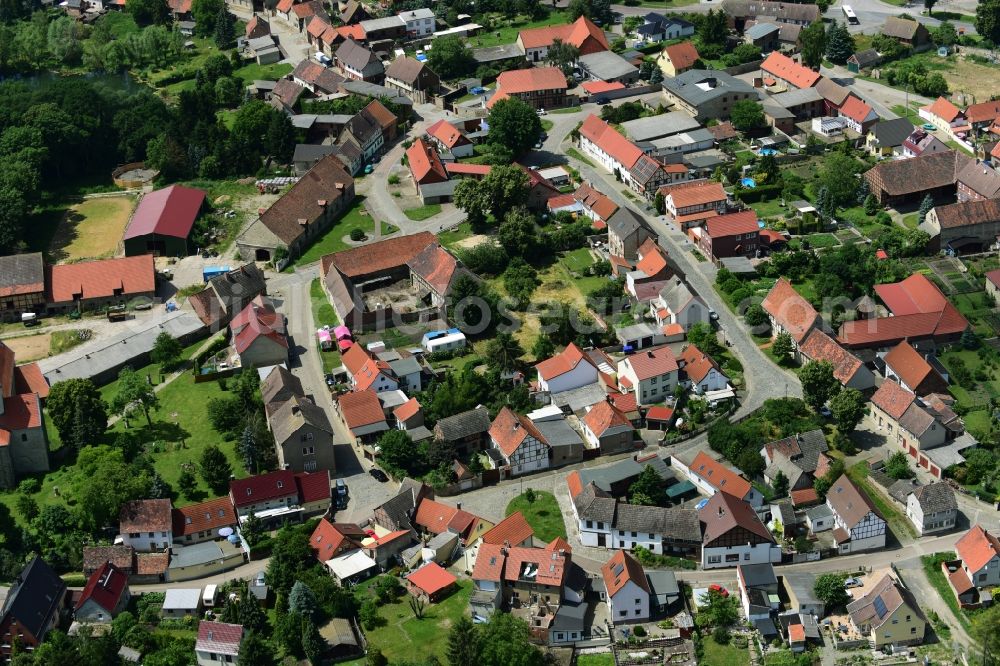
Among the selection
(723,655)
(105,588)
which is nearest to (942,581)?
(723,655)

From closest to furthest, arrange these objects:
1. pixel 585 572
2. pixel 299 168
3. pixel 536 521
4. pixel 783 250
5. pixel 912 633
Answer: pixel 912 633 < pixel 585 572 < pixel 536 521 < pixel 783 250 < pixel 299 168

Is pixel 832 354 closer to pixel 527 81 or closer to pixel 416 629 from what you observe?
pixel 416 629

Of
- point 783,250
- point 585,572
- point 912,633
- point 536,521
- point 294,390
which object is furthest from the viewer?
point 783,250

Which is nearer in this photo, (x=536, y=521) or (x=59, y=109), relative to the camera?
(x=536, y=521)

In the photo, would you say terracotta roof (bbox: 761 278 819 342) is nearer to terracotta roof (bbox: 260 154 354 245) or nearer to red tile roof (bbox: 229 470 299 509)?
red tile roof (bbox: 229 470 299 509)

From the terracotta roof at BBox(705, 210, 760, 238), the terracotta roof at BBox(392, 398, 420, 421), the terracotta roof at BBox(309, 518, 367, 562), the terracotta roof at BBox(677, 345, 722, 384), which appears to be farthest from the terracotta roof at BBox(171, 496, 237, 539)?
the terracotta roof at BBox(705, 210, 760, 238)

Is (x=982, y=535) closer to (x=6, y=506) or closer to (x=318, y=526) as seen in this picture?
(x=318, y=526)

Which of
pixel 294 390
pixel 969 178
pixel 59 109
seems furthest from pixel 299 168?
pixel 969 178
